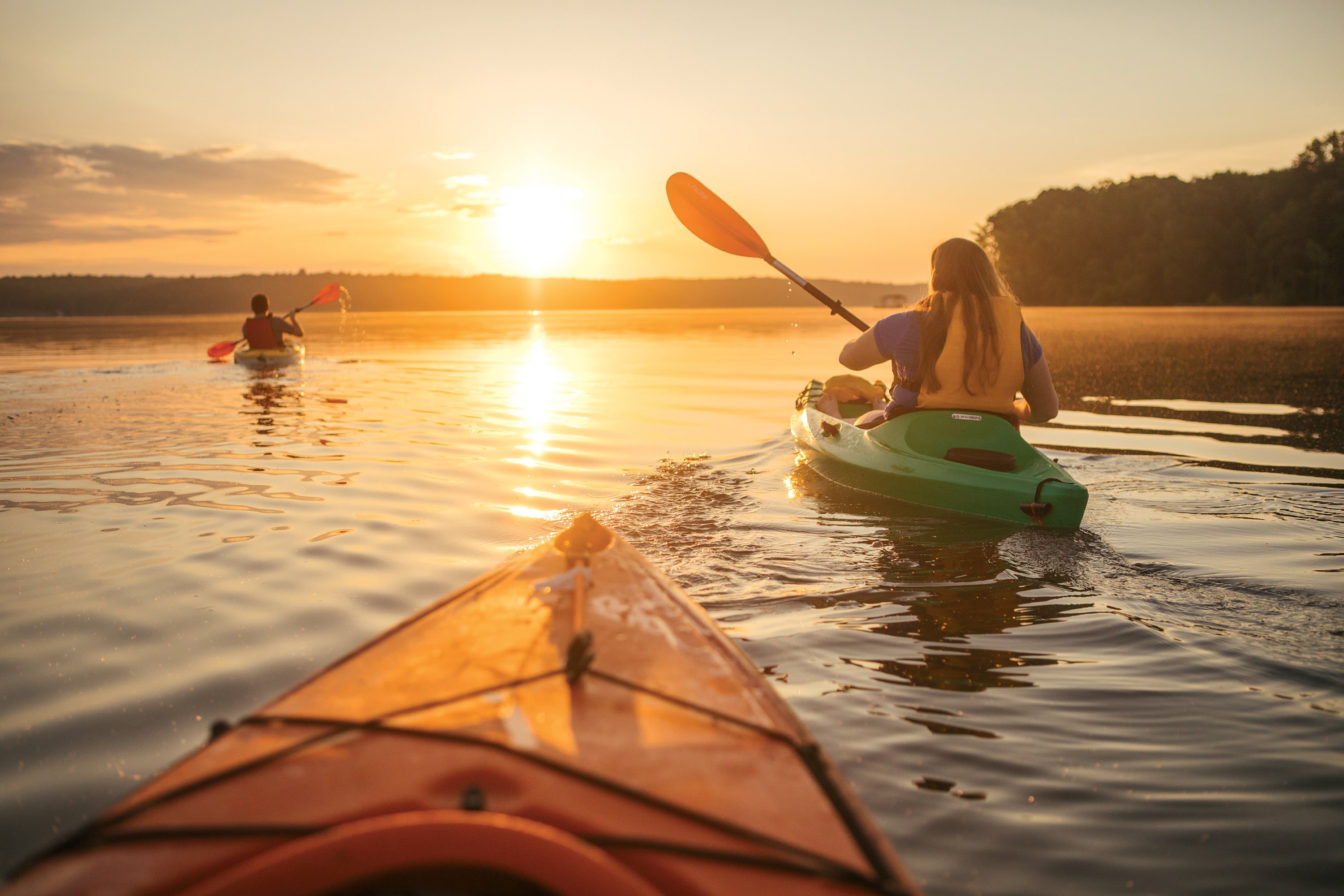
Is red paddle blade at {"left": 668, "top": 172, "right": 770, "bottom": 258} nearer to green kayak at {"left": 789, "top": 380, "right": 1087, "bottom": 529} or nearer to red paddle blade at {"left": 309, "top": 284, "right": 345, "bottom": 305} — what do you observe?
green kayak at {"left": 789, "top": 380, "right": 1087, "bottom": 529}

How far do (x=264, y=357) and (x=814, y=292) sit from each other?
42.6 ft

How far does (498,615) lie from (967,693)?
5.68 feet

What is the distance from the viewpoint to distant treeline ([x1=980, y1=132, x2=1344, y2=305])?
6625 cm

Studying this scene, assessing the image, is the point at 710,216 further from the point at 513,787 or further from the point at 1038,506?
the point at 513,787

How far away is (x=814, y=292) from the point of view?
7672 mm

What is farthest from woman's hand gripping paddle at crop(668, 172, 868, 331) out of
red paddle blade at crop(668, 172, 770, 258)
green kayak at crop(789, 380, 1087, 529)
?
green kayak at crop(789, 380, 1087, 529)

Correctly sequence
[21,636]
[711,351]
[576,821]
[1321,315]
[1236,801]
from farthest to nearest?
[1321,315], [711,351], [21,636], [1236,801], [576,821]

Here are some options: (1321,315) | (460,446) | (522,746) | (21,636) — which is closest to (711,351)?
(460,446)

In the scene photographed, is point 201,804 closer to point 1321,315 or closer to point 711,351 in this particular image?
point 711,351

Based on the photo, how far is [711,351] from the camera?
2295cm

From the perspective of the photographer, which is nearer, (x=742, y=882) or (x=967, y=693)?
(x=742, y=882)

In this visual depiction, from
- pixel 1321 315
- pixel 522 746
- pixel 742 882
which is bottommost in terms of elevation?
pixel 742 882

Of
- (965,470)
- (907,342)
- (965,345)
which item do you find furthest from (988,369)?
(965,470)

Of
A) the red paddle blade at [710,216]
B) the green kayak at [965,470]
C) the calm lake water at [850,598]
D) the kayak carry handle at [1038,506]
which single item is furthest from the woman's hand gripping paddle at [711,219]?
the kayak carry handle at [1038,506]
